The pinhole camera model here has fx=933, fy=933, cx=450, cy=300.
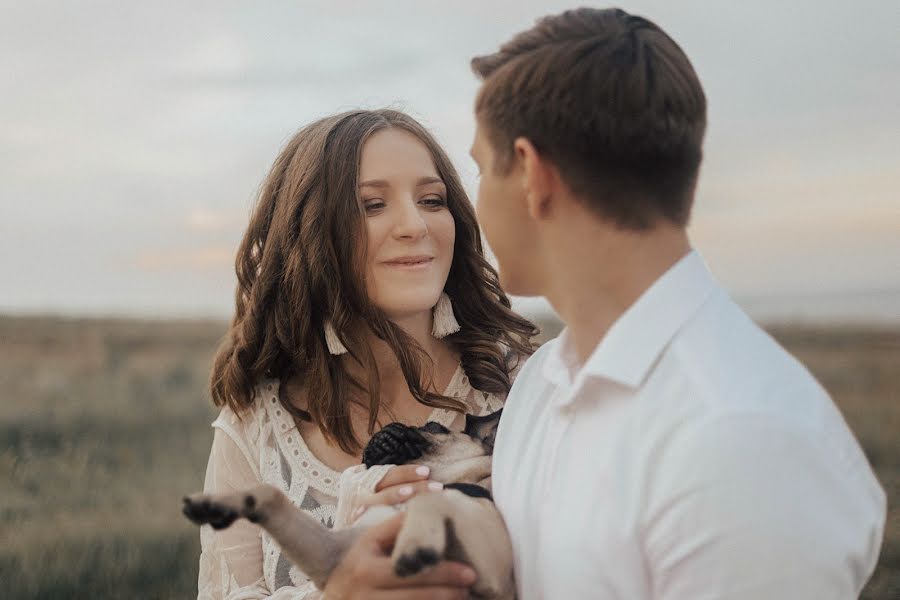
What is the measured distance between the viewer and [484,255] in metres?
3.75

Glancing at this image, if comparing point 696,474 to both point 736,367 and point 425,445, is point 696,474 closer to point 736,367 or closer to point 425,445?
point 736,367

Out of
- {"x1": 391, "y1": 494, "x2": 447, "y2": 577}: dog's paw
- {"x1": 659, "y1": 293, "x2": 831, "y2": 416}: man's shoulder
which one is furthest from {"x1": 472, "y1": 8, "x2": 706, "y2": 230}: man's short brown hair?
{"x1": 391, "y1": 494, "x2": 447, "y2": 577}: dog's paw

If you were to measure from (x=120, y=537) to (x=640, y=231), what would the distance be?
6573mm

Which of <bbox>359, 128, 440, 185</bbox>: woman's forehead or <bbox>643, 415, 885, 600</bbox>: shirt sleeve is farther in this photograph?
<bbox>359, 128, 440, 185</bbox>: woman's forehead

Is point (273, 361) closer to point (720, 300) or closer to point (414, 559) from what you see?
point (414, 559)

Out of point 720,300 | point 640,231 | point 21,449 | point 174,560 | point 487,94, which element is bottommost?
point 174,560

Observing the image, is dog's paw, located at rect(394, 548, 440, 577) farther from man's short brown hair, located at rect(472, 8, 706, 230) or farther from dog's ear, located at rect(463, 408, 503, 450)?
dog's ear, located at rect(463, 408, 503, 450)

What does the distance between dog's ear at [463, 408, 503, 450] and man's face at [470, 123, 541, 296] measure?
32.1 inches

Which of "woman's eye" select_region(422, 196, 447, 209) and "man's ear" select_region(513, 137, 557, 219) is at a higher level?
"man's ear" select_region(513, 137, 557, 219)

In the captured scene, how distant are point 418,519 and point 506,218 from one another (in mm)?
654

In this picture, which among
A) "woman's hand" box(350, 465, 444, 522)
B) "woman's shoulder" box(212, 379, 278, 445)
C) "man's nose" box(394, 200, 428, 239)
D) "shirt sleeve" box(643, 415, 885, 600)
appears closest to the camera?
"shirt sleeve" box(643, 415, 885, 600)

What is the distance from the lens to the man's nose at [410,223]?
3162mm

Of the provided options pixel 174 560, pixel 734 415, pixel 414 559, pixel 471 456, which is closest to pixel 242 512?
pixel 414 559

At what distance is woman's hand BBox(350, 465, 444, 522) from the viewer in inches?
91.2
